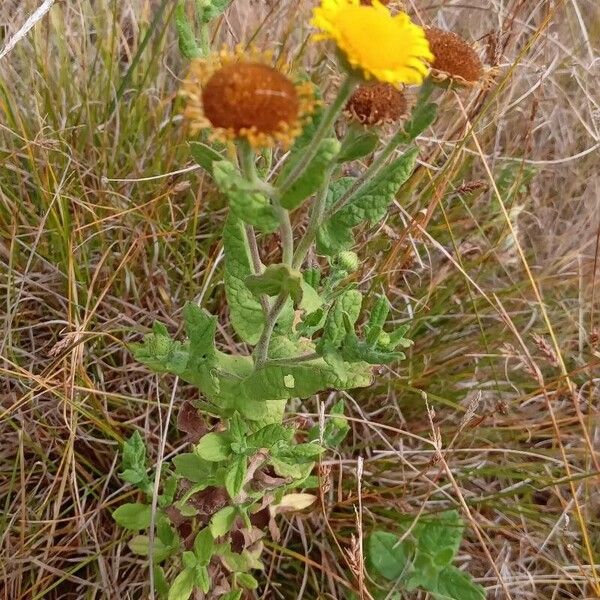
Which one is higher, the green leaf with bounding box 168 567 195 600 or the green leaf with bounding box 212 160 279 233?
the green leaf with bounding box 212 160 279 233

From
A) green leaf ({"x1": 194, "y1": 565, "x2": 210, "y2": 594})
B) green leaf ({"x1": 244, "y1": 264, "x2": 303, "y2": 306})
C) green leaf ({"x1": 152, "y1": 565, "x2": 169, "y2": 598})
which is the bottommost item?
green leaf ({"x1": 152, "y1": 565, "x2": 169, "y2": 598})

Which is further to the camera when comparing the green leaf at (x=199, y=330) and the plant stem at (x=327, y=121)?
the green leaf at (x=199, y=330)

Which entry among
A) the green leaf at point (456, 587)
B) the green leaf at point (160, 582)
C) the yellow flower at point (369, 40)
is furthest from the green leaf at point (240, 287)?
the green leaf at point (456, 587)

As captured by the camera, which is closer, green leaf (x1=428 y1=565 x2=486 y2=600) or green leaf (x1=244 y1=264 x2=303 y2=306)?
green leaf (x1=244 y1=264 x2=303 y2=306)

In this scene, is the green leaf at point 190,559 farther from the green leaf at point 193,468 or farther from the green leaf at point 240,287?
the green leaf at point 240,287

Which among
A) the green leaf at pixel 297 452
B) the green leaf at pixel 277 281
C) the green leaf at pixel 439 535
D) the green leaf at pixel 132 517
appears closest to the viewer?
the green leaf at pixel 277 281

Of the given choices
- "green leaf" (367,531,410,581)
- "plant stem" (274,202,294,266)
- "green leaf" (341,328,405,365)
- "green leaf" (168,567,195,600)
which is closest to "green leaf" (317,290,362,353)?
"green leaf" (341,328,405,365)

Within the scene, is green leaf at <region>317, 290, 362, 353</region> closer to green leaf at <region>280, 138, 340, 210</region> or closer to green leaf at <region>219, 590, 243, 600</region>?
green leaf at <region>280, 138, 340, 210</region>
